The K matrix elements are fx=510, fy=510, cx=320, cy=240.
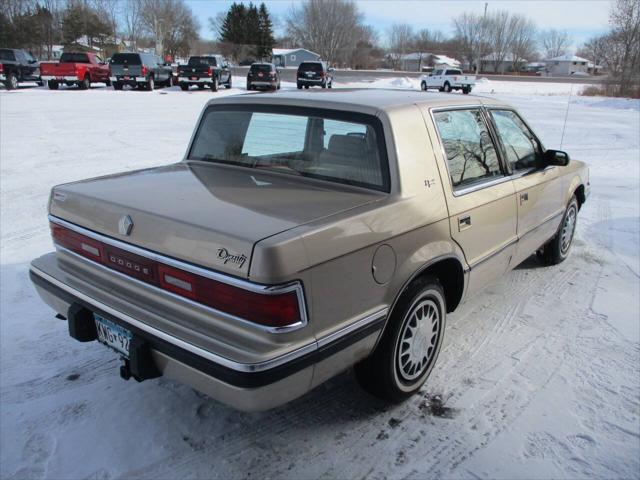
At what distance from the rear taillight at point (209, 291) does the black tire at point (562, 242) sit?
3737mm

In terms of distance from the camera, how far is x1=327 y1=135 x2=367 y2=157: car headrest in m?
2.87

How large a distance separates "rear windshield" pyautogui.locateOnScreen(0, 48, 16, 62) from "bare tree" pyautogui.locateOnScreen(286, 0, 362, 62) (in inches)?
2307

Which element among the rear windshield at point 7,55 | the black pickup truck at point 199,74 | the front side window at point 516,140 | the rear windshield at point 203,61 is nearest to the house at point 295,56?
the rear windshield at point 203,61

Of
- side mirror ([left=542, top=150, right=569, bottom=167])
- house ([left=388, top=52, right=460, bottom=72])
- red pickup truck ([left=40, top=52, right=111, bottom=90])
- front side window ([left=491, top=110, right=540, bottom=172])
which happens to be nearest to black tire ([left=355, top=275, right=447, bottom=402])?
front side window ([left=491, top=110, right=540, bottom=172])

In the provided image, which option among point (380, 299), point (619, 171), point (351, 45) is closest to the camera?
point (380, 299)

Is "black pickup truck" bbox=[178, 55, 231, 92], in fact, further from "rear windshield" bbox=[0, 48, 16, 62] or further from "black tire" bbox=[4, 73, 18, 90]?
"rear windshield" bbox=[0, 48, 16, 62]

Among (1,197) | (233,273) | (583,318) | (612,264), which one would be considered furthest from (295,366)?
(1,197)

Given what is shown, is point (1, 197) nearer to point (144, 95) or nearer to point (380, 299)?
point (380, 299)

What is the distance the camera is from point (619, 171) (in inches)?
378

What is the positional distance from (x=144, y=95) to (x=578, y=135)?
18060mm

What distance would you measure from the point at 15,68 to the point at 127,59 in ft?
17.0

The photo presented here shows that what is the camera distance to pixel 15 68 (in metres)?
24.5

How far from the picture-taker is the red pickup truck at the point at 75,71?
2428 cm

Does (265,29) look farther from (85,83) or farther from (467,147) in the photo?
(467,147)
